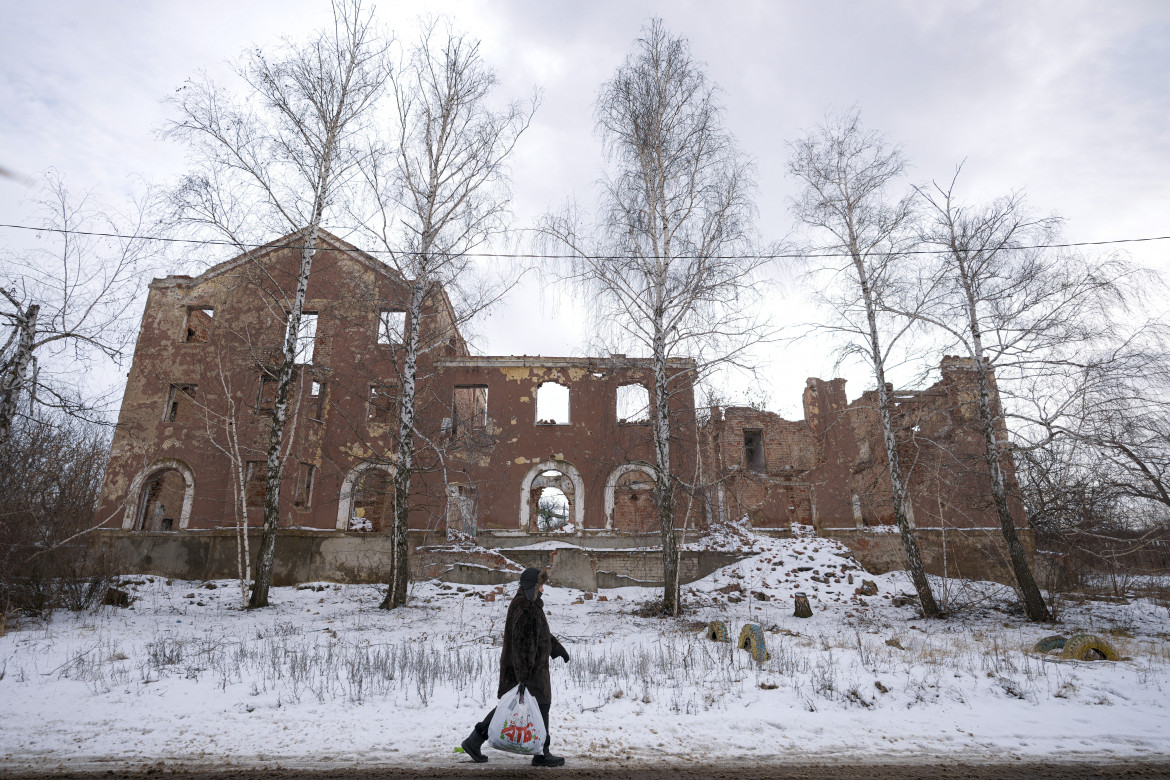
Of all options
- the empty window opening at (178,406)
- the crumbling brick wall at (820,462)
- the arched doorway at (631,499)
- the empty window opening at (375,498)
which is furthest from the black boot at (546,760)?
the empty window opening at (178,406)

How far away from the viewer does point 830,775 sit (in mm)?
4594

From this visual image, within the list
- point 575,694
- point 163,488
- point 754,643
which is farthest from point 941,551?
point 163,488

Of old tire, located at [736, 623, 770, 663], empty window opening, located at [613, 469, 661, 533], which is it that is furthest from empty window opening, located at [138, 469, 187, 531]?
old tire, located at [736, 623, 770, 663]

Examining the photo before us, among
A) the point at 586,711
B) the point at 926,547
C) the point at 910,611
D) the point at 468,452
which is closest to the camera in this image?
the point at 586,711

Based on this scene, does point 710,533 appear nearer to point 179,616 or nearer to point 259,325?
point 179,616

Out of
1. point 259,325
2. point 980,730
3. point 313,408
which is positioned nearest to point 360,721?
point 980,730

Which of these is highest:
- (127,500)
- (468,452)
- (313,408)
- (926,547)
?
(313,408)

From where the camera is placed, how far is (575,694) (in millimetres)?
6668

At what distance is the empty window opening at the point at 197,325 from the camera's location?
2222 centimetres

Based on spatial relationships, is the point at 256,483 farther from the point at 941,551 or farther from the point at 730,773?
the point at 941,551

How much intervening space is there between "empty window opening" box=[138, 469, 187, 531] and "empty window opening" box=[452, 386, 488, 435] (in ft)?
30.7

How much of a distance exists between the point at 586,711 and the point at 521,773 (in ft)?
5.74

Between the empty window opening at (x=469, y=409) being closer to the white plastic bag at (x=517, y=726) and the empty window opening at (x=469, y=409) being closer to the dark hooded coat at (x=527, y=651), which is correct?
the dark hooded coat at (x=527, y=651)

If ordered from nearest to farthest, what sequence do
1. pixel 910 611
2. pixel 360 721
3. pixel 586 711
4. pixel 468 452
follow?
pixel 360 721 → pixel 586 711 → pixel 910 611 → pixel 468 452
